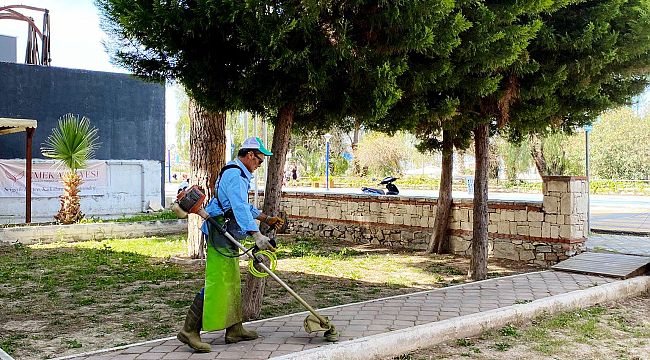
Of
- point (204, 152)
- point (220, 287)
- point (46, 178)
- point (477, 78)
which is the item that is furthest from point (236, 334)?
point (46, 178)

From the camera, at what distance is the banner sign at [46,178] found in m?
16.4

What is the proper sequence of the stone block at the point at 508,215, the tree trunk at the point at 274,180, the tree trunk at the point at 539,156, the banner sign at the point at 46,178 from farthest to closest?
the tree trunk at the point at 539,156
the banner sign at the point at 46,178
the stone block at the point at 508,215
the tree trunk at the point at 274,180

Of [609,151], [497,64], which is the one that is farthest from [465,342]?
[609,151]

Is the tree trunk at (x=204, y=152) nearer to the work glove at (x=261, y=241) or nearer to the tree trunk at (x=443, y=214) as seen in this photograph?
the tree trunk at (x=443, y=214)

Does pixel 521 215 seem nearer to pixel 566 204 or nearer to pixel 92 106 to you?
pixel 566 204

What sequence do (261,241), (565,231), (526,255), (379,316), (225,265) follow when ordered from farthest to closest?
(526,255), (565,231), (379,316), (225,265), (261,241)

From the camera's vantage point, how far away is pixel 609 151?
3953 cm

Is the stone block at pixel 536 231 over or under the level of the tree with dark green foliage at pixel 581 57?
under

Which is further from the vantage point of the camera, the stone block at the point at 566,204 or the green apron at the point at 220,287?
the stone block at the point at 566,204

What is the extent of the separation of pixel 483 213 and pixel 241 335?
15.8ft

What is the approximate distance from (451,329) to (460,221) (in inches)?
231

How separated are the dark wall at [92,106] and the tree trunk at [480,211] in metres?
10.7

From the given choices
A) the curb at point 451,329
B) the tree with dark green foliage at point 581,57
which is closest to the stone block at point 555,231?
the tree with dark green foliage at point 581,57

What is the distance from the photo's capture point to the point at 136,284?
844 cm
